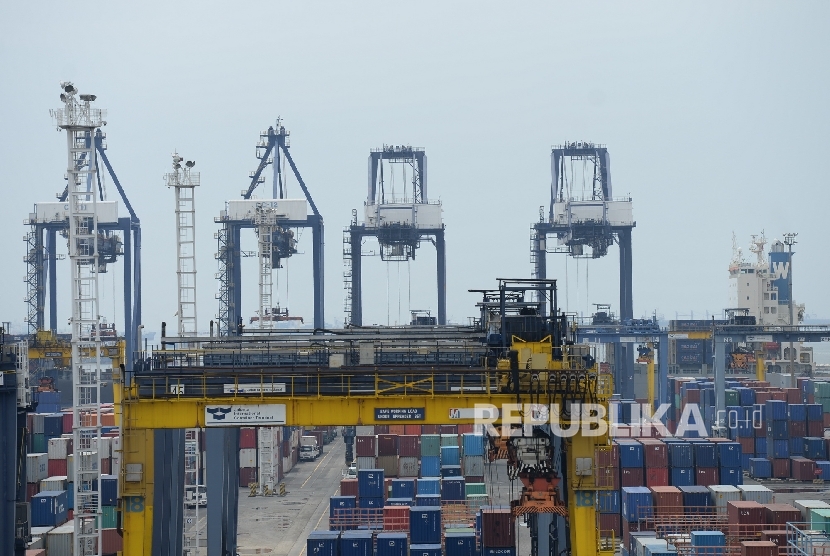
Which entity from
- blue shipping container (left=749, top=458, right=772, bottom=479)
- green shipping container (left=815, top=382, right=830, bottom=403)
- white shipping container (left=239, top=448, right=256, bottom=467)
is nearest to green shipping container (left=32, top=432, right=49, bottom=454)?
white shipping container (left=239, top=448, right=256, bottom=467)

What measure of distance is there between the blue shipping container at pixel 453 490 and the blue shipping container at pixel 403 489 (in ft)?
5.31

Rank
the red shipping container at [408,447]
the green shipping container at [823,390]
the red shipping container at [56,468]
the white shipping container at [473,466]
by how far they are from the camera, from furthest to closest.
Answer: the green shipping container at [823,390], the red shipping container at [408,447], the white shipping container at [473,466], the red shipping container at [56,468]

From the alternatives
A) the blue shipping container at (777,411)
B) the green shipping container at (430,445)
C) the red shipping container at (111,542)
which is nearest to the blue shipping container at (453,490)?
the green shipping container at (430,445)

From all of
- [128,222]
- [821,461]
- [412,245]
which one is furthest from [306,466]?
[821,461]

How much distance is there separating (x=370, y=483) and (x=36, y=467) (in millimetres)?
16698

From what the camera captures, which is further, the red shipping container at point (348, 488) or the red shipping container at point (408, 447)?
the red shipping container at point (408, 447)

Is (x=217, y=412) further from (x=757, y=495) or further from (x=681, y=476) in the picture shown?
(x=681, y=476)

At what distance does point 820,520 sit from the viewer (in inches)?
1615

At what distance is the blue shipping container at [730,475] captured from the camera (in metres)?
54.8

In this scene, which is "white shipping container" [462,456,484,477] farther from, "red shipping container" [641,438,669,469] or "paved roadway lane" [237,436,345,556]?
"red shipping container" [641,438,669,469]

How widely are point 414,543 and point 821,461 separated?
128 feet

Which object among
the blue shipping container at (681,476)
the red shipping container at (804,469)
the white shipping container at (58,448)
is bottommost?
the red shipping container at (804,469)

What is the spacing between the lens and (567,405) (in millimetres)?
27219

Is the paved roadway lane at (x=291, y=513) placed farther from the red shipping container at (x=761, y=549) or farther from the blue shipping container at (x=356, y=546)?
the red shipping container at (x=761, y=549)
